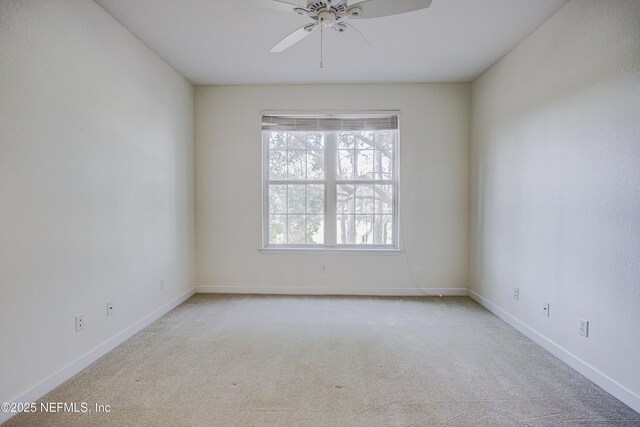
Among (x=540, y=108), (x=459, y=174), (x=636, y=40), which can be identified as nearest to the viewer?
(x=636, y=40)

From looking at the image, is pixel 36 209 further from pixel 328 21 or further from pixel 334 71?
pixel 334 71

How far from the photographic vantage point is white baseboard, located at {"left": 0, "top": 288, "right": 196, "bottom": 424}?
1909 mm

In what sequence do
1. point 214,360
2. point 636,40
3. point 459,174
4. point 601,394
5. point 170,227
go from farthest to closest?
point 459,174 → point 170,227 → point 214,360 → point 601,394 → point 636,40

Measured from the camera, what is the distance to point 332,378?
2207 millimetres

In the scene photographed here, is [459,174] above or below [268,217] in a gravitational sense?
above

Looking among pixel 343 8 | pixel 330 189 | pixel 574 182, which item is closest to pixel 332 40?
pixel 343 8

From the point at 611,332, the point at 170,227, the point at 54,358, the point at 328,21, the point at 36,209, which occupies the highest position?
the point at 328,21

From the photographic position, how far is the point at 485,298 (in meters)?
3.72

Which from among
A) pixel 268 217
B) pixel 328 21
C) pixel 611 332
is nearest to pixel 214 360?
pixel 268 217

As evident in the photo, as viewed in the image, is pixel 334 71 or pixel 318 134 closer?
pixel 334 71

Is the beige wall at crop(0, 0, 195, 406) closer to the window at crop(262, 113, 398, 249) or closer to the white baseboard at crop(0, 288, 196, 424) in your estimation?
the white baseboard at crop(0, 288, 196, 424)

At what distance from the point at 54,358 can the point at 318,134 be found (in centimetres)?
334

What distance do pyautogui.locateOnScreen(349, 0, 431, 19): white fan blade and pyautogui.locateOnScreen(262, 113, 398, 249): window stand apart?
2.31 m

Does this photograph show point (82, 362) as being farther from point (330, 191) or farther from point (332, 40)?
point (332, 40)
